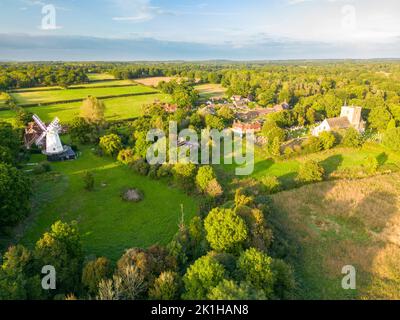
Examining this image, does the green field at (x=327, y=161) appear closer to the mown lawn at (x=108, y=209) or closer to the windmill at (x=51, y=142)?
the mown lawn at (x=108, y=209)

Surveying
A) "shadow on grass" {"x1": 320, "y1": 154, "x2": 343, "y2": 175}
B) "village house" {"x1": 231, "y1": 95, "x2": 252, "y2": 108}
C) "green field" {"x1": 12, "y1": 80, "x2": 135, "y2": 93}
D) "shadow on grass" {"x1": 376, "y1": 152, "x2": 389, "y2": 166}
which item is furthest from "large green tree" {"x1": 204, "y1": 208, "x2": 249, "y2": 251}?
"green field" {"x1": 12, "y1": 80, "x2": 135, "y2": 93}

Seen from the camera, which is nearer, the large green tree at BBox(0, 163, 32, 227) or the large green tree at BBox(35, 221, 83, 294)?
the large green tree at BBox(35, 221, 83, 294)

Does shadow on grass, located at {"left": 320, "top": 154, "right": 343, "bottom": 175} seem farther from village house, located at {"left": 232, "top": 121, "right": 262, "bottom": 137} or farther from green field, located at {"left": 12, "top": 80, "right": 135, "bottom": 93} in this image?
green field, located at {"left": 12, "top": 80, "right": 135, "bottom": 93}

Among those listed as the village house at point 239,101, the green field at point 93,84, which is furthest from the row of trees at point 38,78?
the village house at point 239,101

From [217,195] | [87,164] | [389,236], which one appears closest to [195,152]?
[217,195]

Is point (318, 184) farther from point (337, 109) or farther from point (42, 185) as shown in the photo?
point (337, 109)

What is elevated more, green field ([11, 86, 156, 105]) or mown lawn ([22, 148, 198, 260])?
green field ([11, 86, 156, 105])

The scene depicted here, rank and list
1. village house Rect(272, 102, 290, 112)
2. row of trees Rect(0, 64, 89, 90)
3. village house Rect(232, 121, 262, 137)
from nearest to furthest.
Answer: village house Rect(232, 121, 262, 137) → village house Rect(272, 102, 290, 112) → row of trees Rect(0, 64, 89, 90)
